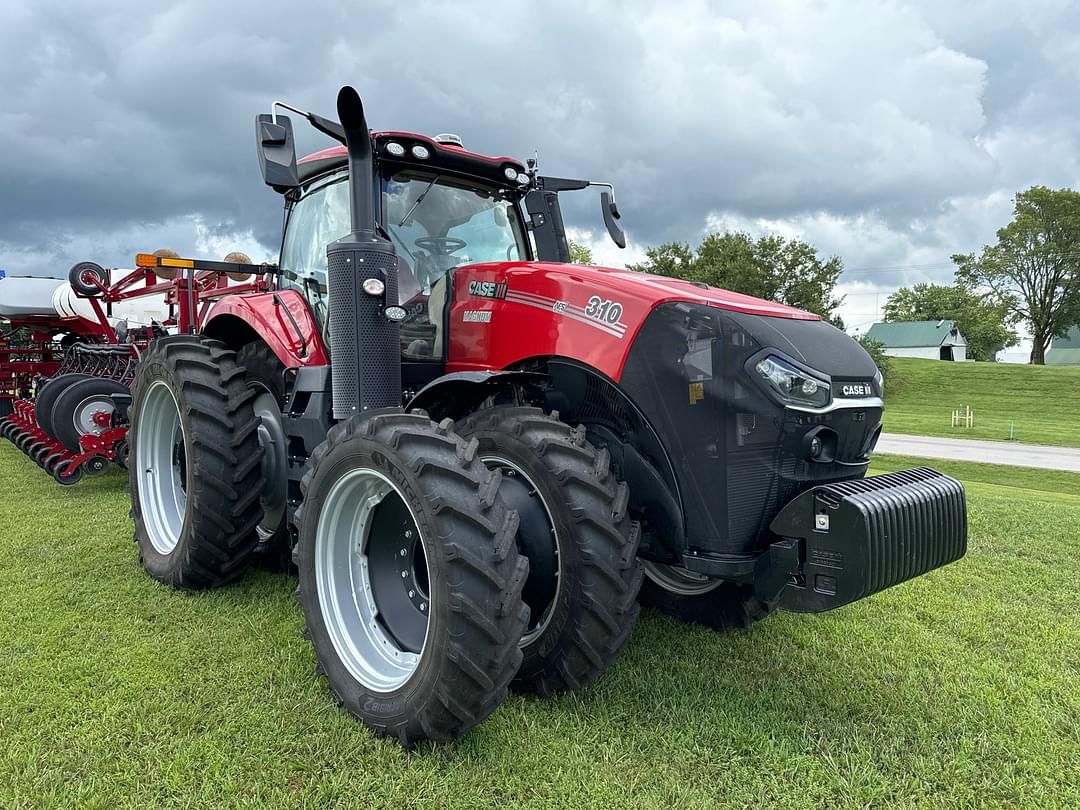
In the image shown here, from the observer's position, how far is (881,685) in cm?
309

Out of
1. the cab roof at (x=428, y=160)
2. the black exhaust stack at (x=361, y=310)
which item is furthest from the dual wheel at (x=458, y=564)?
the cab roof at (x=428, y=160)

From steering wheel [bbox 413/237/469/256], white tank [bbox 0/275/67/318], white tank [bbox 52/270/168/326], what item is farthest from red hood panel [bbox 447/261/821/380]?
white tank [bbox 0/275/67/318]

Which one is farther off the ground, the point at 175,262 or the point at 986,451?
the point at 175,262

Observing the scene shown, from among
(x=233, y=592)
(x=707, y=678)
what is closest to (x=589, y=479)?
(x=707, y=678)

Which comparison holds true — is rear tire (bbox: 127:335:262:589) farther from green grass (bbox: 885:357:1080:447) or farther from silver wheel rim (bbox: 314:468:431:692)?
green grass (bbox: 885:357:1080:447)

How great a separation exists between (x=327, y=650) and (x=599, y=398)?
1.47 m

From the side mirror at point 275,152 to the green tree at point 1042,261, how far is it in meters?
56.8

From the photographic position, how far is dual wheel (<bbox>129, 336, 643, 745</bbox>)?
7.70ft

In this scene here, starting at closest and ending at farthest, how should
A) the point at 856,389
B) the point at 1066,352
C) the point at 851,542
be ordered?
the point at 851,542 < the point at 856,389 < the point at 1066,352

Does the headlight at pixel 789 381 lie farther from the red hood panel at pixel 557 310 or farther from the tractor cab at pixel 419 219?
the tractor cab at pixel 419 219

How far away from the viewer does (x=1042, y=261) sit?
48.8 m

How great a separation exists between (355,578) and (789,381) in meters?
1.87

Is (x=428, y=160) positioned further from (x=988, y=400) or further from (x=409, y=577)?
(x=988, y=400)

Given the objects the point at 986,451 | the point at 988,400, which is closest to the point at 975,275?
the point at 988,400
